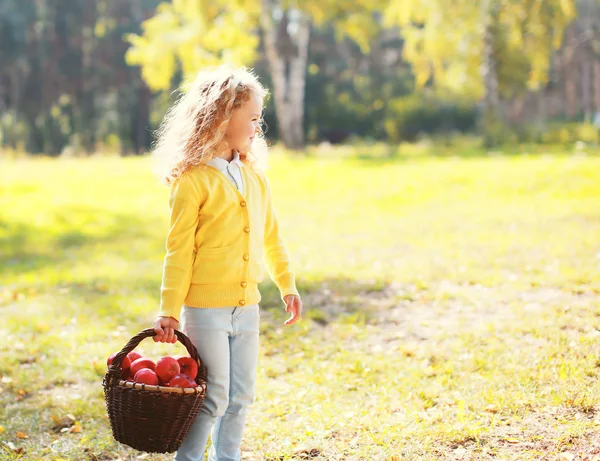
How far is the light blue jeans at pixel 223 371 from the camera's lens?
3037 mm

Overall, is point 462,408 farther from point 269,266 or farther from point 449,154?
point 449,154

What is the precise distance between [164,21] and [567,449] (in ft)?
55.8

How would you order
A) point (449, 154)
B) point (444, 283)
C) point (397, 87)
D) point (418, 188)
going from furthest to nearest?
point (397, 87) < point (449, 154) < point (418, 188) < point (444, 283)

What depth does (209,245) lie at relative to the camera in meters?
3.08

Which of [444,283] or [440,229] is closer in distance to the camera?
[444,283]

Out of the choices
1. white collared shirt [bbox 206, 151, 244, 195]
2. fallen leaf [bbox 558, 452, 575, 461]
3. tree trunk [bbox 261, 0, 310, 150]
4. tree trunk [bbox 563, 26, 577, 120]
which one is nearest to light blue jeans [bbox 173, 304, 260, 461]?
white collared shirt [bbox 206, 151, 244, 195]

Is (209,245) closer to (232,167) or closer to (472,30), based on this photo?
(232,167)

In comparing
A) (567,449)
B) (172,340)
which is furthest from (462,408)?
(172,340)

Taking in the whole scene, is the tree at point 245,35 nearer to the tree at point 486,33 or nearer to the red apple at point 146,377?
the tree at point 486,33

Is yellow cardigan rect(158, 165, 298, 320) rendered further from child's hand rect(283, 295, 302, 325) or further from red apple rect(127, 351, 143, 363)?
red apple rect(127, 351, 143, 363)

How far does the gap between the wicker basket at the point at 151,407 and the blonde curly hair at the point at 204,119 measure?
0.69 meters

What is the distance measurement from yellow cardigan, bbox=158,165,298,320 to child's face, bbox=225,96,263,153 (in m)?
0.13

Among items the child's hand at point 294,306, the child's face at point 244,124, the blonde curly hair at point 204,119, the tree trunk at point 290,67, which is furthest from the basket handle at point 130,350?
the tree trunk at point 290,67

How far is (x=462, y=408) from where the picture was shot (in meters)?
4.07
